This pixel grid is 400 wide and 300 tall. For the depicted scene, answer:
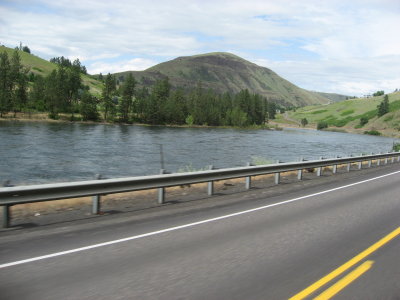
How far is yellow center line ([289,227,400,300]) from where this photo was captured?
4578mm

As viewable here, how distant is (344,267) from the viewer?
5527 mm

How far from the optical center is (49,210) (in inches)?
343

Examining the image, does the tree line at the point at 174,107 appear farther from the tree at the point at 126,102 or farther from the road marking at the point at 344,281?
the road marking at the point at 344,281

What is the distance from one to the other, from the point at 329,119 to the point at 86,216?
669ft

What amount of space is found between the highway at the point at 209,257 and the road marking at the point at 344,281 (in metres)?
0.01

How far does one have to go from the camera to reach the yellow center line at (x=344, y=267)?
458 centimetres

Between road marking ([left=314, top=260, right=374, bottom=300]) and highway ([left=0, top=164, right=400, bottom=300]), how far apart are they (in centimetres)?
1

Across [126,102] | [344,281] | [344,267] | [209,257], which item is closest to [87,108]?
[126,102]

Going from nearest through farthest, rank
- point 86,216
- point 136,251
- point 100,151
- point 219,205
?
point 136,251 < point 86,216 < point 219,205 < point 100,151

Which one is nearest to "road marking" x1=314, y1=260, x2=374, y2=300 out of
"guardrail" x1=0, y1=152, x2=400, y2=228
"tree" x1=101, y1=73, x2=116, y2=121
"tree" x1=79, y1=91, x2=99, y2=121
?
"guardrail" x1=0, y1=152, x2=400, y2=228

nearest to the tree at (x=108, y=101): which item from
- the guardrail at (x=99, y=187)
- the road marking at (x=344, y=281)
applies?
the guardrail at (x=99, y=187)

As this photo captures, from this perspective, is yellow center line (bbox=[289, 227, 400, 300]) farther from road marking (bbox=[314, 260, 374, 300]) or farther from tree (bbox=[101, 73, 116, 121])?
tree (bbox=[101, 73, 116, 121])

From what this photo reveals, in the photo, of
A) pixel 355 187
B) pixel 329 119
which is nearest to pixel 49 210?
pixel 355 187

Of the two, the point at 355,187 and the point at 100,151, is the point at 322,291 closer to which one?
the point at 355,187
